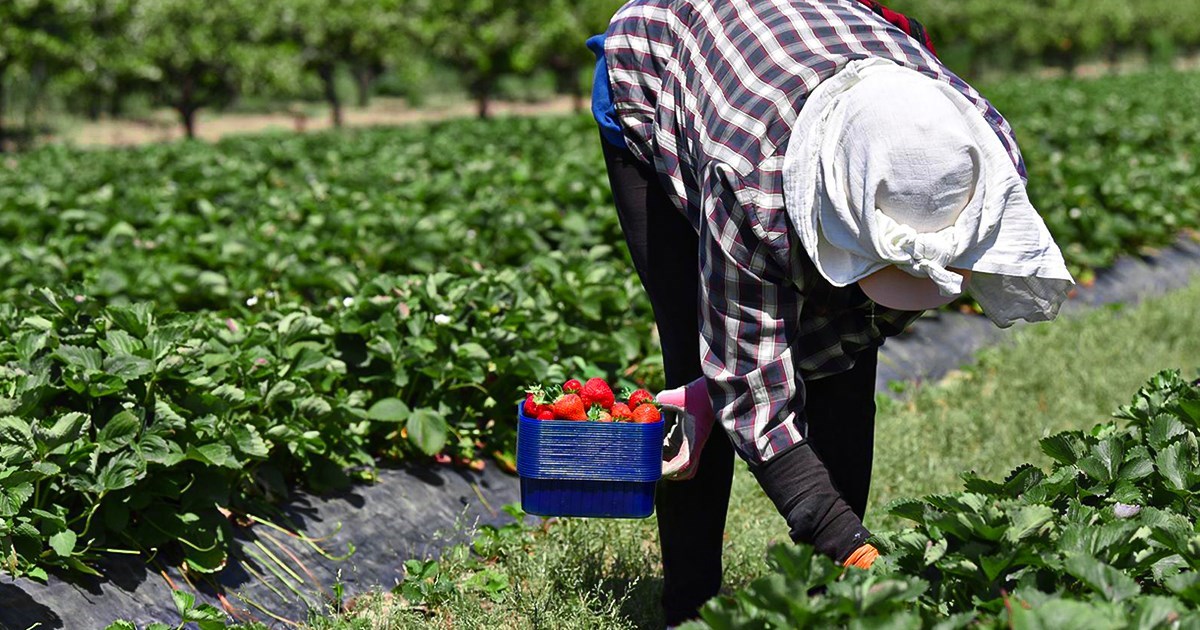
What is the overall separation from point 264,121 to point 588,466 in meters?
27.5

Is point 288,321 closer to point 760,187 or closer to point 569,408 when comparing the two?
point 569,408

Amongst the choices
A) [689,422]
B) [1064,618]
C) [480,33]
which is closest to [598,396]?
[689,422]

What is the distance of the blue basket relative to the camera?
85.9 inches

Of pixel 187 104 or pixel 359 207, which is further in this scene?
pixel 187 104

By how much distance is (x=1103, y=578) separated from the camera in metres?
1.61

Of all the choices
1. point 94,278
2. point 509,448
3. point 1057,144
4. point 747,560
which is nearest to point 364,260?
point 94,278

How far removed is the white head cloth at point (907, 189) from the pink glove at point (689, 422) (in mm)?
479

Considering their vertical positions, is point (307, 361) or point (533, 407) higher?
point (533, 407)

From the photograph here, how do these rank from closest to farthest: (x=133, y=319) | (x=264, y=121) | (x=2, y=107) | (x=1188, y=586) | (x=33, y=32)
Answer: (x=1188, y=586) → (x=133, y=319) → (x=33, y=32) → (x=2, y=107) → (x=264, y=121)

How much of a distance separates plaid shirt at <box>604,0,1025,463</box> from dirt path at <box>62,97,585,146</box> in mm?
20701

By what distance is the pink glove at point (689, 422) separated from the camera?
230cm

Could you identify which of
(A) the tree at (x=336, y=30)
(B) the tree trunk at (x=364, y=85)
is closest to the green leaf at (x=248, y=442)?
(A) the tree at (x=336, y=30)

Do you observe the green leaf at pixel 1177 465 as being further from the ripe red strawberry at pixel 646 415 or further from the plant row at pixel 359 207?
the plant row at pixel 359 207

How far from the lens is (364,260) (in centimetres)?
567
